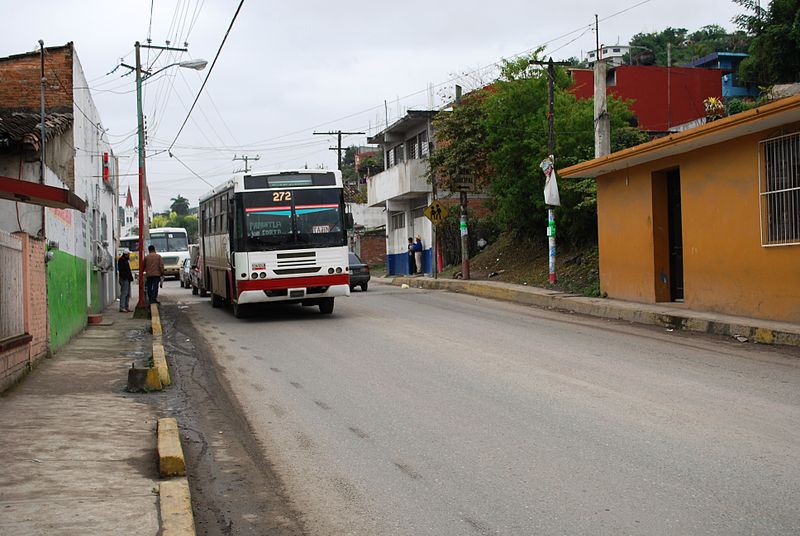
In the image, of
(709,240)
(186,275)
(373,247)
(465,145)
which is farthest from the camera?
(373,247)

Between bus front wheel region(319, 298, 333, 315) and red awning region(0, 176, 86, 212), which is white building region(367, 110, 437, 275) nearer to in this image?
bus front wheel region(319, 298, 333, 315)

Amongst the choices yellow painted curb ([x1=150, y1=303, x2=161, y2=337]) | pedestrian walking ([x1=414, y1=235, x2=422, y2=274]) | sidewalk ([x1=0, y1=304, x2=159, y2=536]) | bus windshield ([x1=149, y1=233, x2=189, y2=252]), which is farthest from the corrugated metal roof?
bus windshield ([x1=149, y1=233, x2=189, y2=252])

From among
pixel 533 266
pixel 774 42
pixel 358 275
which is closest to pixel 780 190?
pixel 533 266

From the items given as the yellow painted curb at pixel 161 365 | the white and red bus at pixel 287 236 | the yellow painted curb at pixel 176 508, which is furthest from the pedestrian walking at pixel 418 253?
the yellow painted curb at pixel 176 508

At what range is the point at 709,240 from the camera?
16.8 metres

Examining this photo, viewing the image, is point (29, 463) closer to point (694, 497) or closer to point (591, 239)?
point (694, 497)

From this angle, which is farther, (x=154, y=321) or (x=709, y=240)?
(x=154, y=321)

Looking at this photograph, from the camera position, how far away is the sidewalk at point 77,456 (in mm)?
5156

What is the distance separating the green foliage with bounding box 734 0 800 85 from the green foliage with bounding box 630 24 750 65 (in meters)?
26.0

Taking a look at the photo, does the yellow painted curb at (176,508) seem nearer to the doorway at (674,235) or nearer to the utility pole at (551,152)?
the doorway at (674,235)

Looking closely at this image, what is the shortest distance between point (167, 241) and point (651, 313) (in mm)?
40225

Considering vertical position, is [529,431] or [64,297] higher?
[64,297]

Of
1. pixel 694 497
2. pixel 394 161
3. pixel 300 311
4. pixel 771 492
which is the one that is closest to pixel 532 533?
pixel 694 497

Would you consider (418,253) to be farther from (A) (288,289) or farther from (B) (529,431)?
(B) (529,431)
